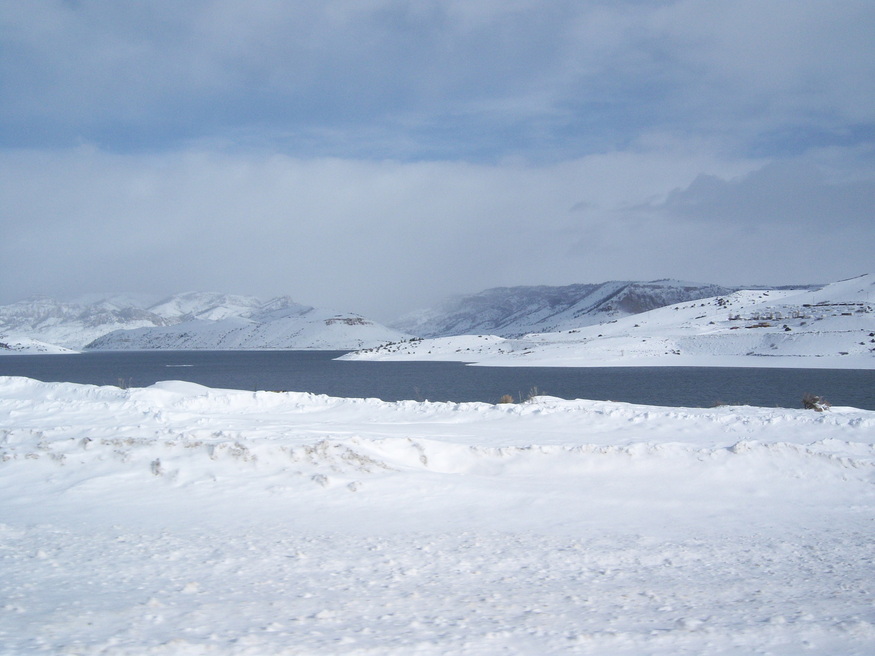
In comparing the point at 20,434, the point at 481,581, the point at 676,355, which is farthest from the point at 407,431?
the point at 676,355

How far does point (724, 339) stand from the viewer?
240 ft

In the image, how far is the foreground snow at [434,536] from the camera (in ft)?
20.8

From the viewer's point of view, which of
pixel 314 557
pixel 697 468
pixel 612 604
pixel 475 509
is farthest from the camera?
pixel 697 468

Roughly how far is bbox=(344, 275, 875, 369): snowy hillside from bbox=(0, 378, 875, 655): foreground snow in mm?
50844

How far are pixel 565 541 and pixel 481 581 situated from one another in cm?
228

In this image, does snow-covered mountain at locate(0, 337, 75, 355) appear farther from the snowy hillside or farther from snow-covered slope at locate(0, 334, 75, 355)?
the snowy hillside

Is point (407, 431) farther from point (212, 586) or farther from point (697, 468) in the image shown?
point (212, 586)

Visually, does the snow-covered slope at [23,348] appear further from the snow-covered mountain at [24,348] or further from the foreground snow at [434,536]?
the foreground snow at [434,536]

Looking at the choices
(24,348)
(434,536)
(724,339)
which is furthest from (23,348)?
(434,536)

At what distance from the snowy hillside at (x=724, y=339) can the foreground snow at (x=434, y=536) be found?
167 ft

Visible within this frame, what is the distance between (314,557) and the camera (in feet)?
28.8

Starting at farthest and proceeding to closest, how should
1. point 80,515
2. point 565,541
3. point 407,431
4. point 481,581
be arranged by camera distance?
point 407,431 < point 80,515 < point 565,541 < point 481,581

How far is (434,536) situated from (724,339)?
70.3 m

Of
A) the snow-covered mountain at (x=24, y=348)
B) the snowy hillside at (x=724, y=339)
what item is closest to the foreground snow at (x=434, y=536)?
the snowy hillside at (x=724, y=339)
